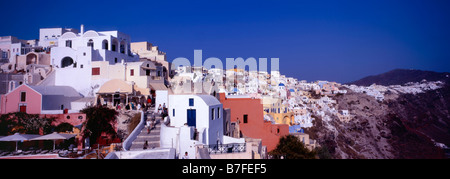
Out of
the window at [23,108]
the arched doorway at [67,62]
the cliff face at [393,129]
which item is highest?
the arched doorway at [67,62]

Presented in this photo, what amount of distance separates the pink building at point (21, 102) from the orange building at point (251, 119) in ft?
26.1

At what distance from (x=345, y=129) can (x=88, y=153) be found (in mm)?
26533

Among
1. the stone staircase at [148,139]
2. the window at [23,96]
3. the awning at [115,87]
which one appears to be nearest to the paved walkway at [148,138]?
the stone staircase at [148,139]

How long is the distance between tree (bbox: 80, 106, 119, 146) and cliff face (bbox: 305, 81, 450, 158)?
18.8m

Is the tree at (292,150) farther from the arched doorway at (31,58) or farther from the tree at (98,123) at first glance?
the arched doorway at (31,58)

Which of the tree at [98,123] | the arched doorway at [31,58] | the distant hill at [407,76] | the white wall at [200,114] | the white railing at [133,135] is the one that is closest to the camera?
the white railing at [133,135]

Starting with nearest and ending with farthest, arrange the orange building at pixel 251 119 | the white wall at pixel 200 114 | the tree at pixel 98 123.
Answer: the white wall at pixel 200 114 < the tree at pixel 98 123 < the orange building at pixel 251 119

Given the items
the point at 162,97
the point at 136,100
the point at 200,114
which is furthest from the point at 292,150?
the point at 136,100

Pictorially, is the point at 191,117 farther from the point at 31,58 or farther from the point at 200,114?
the point at 31,58

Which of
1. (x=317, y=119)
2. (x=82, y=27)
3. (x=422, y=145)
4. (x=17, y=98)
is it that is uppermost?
(x=82, y=27)

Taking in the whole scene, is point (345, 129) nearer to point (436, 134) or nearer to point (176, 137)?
point (436, 134)

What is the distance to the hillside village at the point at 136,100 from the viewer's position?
922cm
